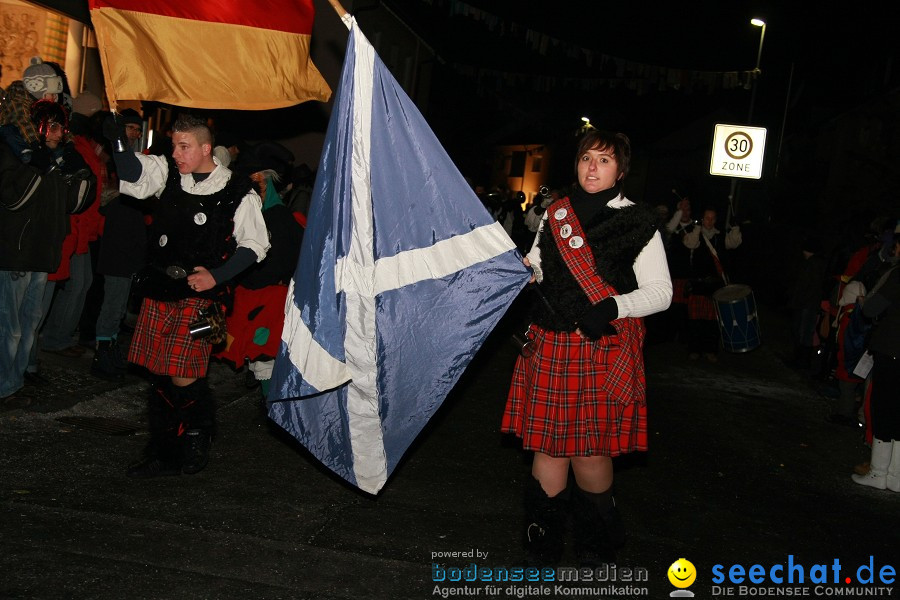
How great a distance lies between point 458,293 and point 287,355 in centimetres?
90

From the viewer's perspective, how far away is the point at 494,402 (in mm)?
8523

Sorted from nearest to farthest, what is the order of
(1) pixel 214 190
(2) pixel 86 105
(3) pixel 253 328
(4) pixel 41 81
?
(1) pixel 214 190
(4) pixel 41 81
(3) pixel 253 328
(2) pixel 86 105

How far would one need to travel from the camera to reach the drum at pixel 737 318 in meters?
11.3

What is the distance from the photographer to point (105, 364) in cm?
762

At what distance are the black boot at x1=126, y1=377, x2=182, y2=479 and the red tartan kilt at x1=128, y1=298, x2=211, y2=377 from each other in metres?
0.19

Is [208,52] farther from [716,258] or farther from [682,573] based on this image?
[716,258]

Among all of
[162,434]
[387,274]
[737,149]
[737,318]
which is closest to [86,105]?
[162,434]

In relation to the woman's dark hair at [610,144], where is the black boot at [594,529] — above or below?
below

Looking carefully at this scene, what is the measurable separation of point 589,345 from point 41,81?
471cm

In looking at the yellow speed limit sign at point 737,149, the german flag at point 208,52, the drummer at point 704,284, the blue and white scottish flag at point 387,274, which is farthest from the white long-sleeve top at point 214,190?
the yellow speed limit sign at point 737,149

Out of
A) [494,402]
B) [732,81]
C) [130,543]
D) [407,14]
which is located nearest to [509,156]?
[407,14]

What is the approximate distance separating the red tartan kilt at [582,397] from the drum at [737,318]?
24.2ft

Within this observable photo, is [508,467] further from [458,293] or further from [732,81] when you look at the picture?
[732,81]

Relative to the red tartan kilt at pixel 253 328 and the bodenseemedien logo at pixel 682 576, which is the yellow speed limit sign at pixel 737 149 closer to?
the red tartan kilt at pixel 253 328
